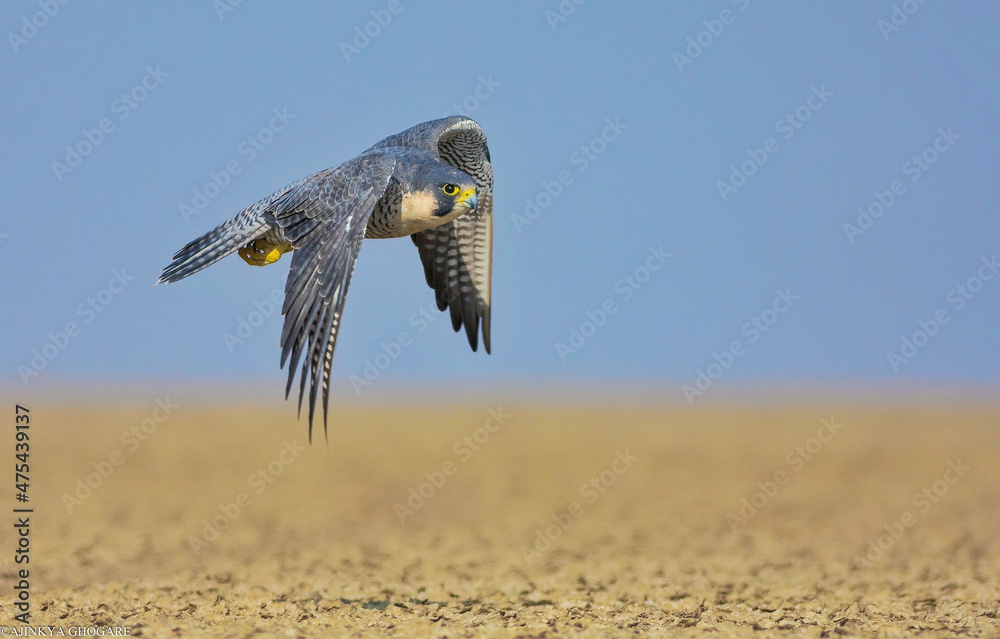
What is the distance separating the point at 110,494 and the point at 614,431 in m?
12.9

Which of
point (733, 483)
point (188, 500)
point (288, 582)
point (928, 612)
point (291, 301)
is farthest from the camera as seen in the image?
point (733, 483)

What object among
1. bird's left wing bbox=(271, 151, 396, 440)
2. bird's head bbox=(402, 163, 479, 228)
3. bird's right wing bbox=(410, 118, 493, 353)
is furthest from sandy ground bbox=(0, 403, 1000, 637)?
bird's head bbox=(402, 163, 479, 228)

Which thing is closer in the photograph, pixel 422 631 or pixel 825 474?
pixel 422 631

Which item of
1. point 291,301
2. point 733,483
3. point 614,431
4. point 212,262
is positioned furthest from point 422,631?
point 614,431

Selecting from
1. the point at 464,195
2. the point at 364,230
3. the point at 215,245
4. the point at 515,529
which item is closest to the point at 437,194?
the point at 464,195

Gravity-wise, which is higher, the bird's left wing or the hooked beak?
the hooked beak

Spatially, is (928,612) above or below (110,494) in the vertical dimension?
below

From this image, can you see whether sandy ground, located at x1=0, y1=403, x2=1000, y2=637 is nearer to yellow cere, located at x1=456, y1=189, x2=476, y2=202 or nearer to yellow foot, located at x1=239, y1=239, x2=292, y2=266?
yellow foot, located at x1=239, y1=239, x2=292, y2=266

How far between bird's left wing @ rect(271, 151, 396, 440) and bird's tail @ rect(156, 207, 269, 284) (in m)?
0.25

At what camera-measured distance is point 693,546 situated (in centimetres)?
1184

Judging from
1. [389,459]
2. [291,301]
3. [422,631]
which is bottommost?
[422,631]

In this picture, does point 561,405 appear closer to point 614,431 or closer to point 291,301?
point 614,431

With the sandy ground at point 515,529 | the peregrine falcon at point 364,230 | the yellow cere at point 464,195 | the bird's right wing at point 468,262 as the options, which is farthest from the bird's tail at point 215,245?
the sandy ground at point 515,529

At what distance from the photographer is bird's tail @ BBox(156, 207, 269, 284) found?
7.89 m
